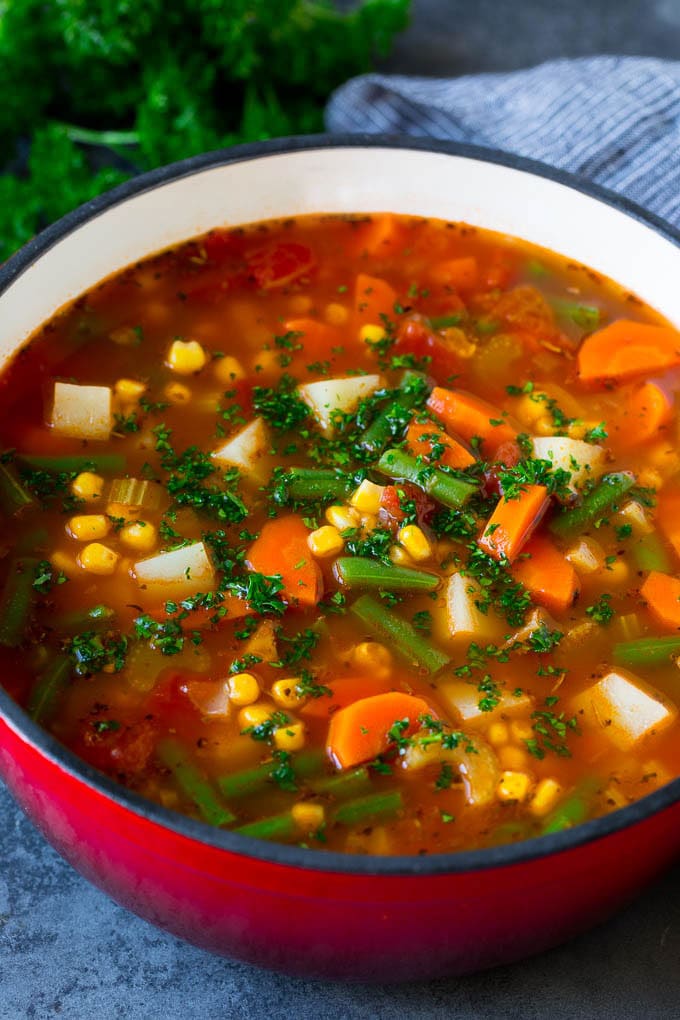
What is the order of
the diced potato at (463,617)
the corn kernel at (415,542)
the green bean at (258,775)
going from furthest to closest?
the corn kernel at (415,542) < the diced potato at (463,617) < the green bean at (258,775)

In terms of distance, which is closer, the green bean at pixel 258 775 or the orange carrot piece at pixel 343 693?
the green bean at pixel 258 775

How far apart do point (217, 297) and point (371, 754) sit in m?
1.81

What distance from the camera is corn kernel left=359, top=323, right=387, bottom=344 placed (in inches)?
158

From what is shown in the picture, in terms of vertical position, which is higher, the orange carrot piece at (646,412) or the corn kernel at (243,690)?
the orange carrot piece at (646,412)

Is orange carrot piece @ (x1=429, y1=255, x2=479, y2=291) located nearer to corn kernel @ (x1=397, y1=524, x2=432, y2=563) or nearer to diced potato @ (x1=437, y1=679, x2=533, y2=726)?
corn kernel @ (x1=397, y1=524, x2=432, y2=563)

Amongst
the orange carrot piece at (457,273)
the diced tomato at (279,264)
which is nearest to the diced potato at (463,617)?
the orange carrot piece at (457,273)

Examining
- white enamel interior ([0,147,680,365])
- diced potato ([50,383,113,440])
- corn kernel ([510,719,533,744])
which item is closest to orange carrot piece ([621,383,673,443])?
white enamel interior ([0,147,680,365])

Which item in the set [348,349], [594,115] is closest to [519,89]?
[594,115]

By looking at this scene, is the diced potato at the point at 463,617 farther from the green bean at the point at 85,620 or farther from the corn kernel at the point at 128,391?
the corn kernel at the point at 128,391

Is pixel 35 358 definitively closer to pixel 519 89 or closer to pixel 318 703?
pixel 318 703

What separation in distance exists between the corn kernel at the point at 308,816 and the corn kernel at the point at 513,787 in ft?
1.43

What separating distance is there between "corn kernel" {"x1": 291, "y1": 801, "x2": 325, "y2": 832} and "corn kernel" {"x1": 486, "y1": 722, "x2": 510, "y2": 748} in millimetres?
473

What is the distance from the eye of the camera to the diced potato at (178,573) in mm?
3314

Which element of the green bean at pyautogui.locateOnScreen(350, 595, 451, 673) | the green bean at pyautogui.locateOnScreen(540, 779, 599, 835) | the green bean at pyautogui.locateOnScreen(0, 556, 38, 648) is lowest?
the green bean at pyautogui.locateOnScreen(0, 556, 38, 648)
